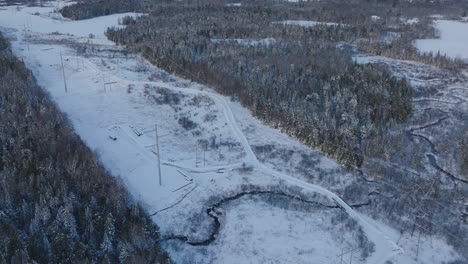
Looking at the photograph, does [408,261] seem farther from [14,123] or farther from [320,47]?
[320,47]

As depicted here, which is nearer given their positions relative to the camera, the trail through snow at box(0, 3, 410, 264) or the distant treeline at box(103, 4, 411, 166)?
the trail through snow at box(0, 3, 410, 264)

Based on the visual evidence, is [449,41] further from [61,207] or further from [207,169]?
[61,207]

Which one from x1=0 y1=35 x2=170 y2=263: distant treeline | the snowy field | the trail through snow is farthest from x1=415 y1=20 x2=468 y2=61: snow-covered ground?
x1=0 y1=35 x2=170 y2=263: distant treeline

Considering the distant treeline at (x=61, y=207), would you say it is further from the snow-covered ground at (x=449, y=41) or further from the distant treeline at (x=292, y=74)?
the snow-covered ground at (x=449, y=41)

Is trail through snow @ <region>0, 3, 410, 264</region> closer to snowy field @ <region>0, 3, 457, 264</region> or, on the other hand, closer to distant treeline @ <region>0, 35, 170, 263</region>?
snowy field @ <region>0, 3, 457, 264</region>

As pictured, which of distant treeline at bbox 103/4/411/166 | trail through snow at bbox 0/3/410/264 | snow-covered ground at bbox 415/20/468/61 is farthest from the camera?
snow-covered ground at bbox 415/20/468/61

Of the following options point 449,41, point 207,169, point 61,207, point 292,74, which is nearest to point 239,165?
point 207,169
